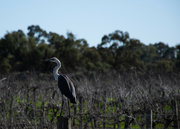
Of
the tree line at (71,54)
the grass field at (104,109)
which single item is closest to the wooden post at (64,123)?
the grass field at (104,109)

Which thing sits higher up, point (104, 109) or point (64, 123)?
point (104, 109)

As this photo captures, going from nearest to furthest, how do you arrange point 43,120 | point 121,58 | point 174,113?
point 43,120
point 174,113
point 121,58

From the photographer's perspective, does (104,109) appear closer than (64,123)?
No

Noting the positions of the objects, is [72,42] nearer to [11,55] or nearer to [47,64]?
[47,64]

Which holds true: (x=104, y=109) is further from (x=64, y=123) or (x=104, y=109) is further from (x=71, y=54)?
(x=71, y=54)

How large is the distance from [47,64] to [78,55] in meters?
4.25

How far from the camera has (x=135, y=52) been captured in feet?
142

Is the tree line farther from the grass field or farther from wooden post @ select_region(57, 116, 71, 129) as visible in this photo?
wooden post @ select_region(57, 116, 71, 129)

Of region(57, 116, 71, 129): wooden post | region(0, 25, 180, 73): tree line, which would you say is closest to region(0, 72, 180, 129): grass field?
region(57, 116, 71, 129): wooden post

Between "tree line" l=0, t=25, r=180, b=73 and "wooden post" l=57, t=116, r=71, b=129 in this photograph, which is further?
"tree line" l=0, t=25, r=180, b=73

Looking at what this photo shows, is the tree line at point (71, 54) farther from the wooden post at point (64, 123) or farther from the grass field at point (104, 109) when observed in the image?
the wooden post at point (64, 123)

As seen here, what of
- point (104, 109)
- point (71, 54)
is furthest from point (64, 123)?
point (71, 54)

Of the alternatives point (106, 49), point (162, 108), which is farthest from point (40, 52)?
point (162, 108)

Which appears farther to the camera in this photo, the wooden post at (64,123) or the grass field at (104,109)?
the grass field at (104,109)
